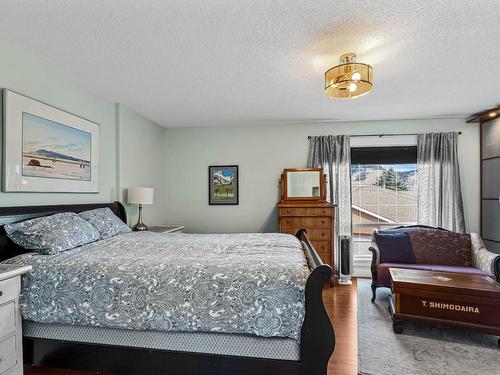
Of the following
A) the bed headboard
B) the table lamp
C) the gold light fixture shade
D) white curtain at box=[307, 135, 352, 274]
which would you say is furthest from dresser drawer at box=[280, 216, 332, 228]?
the bed headboard

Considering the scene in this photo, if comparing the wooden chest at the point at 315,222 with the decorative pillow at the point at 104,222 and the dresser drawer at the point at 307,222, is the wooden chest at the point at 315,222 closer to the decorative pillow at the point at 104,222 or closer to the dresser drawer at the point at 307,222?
the dresser drawer at the point at 307,222

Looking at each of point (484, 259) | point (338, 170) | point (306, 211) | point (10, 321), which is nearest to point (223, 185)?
point (306, 211)

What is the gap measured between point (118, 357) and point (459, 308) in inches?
112

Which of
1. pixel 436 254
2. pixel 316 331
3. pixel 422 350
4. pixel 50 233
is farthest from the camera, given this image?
pixel 436 254

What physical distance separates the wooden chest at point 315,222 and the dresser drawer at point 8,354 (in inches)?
124

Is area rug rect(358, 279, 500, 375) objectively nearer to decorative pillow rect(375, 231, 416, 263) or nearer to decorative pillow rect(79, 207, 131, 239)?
decorative pillow rect(375, 231, 416, 263)

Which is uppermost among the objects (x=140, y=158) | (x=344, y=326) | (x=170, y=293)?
(x=140, y=158)

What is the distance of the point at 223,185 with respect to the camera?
484 centimetres

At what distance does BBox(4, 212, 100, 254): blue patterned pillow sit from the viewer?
210 cm

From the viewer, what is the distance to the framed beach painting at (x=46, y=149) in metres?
2.27

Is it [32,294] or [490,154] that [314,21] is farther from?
[490,154]

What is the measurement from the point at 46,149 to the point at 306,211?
3.22 meters

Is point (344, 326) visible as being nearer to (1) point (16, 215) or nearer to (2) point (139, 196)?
(2) point (139, 196)

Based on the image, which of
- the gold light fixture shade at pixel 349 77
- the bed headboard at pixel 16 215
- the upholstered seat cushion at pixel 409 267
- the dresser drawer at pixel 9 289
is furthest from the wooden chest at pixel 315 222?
the dresser drawer at pixel 9 289
